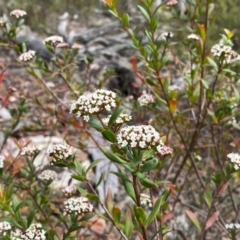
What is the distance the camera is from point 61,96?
14.9ft

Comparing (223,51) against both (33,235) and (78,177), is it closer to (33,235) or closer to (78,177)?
(78,177)

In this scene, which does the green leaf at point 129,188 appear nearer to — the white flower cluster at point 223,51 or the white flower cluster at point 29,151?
the white flower cluster at point 29,151

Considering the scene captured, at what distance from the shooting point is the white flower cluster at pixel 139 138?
1.03 m

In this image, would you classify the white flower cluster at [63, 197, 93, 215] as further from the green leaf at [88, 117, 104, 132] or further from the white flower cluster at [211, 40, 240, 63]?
the white flower cluster at [211, 40, 240, 63]

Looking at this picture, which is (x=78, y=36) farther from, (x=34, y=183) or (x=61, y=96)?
(x=34, y=183)

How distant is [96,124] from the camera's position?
1109mm

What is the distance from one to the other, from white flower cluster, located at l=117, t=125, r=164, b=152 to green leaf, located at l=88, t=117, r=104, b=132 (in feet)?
0.22

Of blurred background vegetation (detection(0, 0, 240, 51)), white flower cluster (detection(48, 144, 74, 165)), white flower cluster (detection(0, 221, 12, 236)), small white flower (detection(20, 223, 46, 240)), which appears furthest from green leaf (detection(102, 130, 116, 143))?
blurred background vegetation (detection(0, 0, 240, 51))

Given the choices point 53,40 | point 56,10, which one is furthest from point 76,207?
point 56,10

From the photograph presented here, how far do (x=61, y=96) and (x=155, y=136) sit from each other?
3562 mm

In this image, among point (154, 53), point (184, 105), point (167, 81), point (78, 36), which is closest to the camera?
point (154, 53)

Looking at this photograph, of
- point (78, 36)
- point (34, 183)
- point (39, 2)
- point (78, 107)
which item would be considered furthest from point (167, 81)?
point (39, 2)

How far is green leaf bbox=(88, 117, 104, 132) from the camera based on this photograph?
1.10 meters

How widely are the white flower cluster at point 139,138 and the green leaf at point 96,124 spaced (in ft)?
0.22
